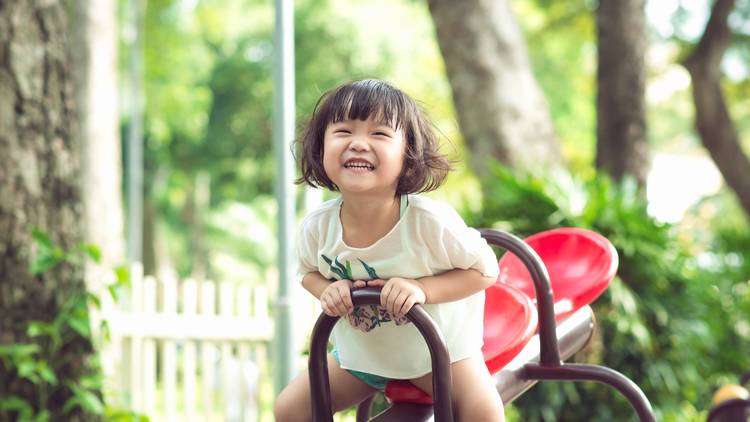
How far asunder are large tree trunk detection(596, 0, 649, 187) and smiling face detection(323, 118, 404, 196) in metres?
5.88

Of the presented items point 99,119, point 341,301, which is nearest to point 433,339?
point 341,301

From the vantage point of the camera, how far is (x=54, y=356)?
354cm

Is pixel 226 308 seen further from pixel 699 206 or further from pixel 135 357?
pixel 699 206

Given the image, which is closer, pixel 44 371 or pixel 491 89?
pixel 44 371

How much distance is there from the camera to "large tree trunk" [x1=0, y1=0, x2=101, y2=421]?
3471 mm

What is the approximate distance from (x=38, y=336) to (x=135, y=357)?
4.24m

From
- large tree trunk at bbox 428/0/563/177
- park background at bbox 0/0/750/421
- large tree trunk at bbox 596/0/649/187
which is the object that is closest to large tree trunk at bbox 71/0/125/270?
park background at bbox 0/0/750/421

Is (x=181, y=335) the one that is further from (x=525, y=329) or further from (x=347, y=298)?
(x=347, y=298)

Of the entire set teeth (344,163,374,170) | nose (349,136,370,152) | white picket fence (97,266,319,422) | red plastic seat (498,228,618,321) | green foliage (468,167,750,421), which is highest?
nose (349,136,370,152)

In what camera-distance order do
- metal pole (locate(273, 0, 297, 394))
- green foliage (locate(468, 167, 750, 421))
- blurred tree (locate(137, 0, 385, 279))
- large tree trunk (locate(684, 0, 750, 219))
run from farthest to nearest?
blurred tree (locate(137, 0, 385, 279)), large tree trunk (locate(684, 0, 750, 219)), green foliage (locate(468, 167, 750, 421)), metal pole (locate(273, 0, 297, 394))

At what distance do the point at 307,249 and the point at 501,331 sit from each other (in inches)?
22.5

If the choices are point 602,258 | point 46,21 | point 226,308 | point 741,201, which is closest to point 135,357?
point 226,308

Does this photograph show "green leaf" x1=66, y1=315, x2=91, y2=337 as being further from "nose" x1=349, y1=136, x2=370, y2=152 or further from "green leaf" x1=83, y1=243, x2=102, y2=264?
"nose" x1=349, y1=136, x2=370, y2=152

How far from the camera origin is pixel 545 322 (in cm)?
248
